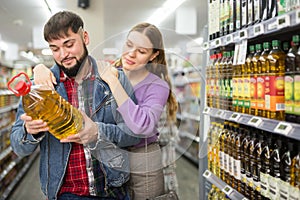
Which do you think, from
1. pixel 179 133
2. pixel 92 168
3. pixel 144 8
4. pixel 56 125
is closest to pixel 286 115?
pixel 179 133

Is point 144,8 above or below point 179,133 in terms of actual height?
above

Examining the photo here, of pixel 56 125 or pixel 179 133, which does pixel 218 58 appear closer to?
pixel 179 133

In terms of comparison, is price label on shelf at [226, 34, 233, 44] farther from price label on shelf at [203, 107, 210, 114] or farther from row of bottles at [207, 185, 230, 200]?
row of bottles at [207, 185, 230, 200]

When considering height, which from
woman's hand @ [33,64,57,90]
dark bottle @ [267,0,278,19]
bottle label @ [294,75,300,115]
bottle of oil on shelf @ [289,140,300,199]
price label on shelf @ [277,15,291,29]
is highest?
dark bottle @ [267,0,278,19]

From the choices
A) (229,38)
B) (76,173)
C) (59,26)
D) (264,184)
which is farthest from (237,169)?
(59,26)

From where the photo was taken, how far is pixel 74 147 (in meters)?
1.64

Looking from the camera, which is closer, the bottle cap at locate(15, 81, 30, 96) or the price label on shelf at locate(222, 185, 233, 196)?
the bottle cap at locate(15, 81, 30, 96)

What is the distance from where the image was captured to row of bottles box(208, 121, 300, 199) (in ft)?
5.54

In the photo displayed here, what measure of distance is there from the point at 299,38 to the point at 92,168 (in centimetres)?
117

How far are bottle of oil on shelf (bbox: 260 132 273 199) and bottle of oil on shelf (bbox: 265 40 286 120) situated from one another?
19 cm

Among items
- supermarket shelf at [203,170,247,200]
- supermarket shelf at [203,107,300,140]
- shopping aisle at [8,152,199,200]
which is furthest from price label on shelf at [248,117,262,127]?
shopping aisle at [8,152,199,200]

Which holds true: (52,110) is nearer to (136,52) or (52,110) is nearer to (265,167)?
(136,52)

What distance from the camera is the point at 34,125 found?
4.80ft

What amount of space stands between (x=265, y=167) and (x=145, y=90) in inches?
33.7
